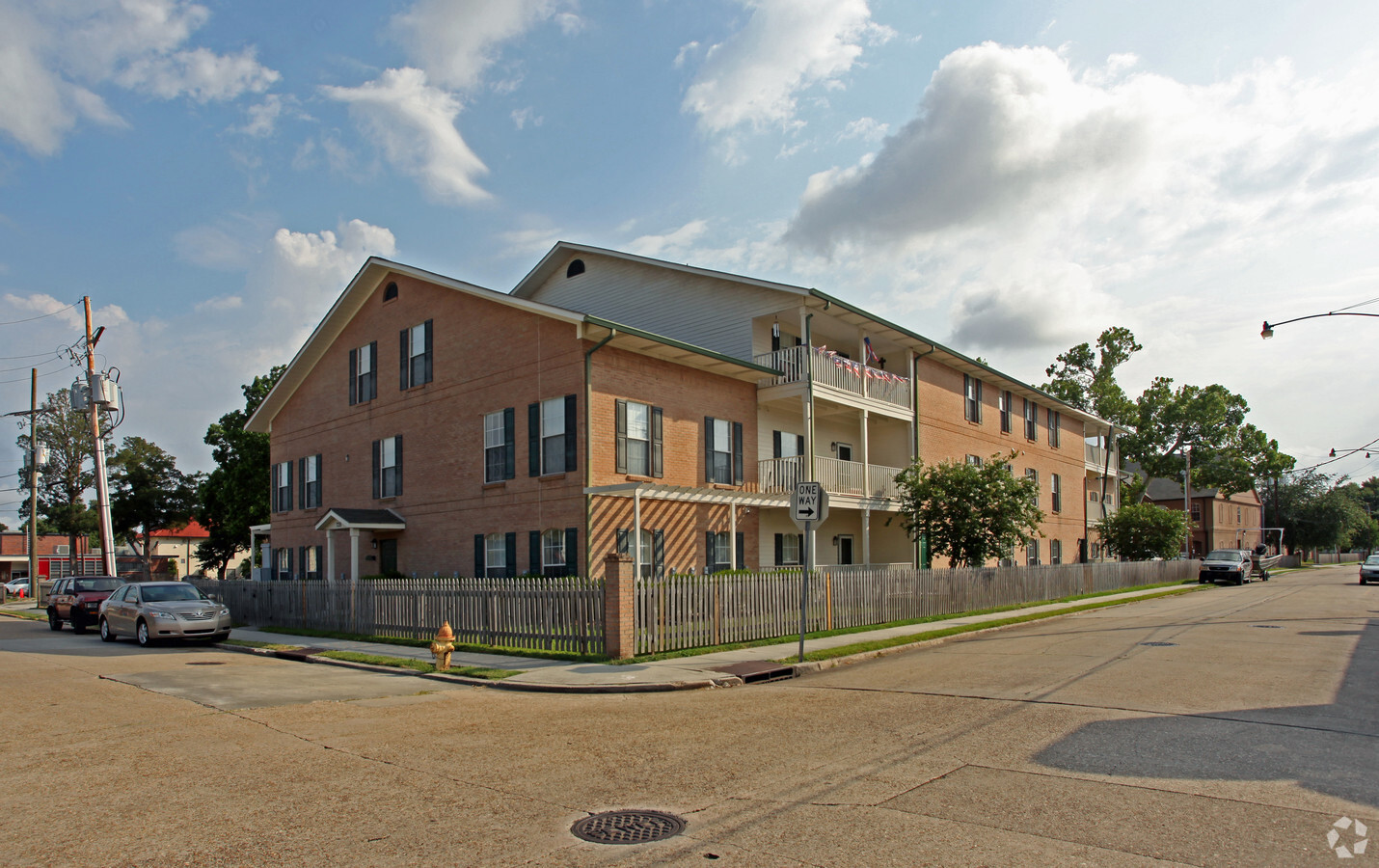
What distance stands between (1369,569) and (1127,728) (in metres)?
44.5

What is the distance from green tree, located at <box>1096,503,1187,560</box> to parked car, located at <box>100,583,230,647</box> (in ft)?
133

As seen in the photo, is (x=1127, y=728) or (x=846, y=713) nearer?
(x=1127, y=728)

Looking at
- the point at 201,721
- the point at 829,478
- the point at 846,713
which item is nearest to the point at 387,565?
the point at 829,478

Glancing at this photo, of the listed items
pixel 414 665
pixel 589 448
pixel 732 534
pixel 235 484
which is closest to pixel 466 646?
pixel 414 665

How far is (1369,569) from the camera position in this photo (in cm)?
4212

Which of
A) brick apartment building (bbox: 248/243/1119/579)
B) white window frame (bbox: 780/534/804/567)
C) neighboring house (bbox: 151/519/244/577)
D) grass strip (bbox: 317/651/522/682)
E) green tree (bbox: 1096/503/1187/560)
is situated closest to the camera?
grass strip (bbox: 317/651/522/682)

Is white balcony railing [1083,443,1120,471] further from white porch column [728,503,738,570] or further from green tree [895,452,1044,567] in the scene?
white porch column [728,503,738,570]

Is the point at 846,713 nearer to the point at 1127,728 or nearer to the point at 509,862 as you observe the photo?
the point at 1127,728

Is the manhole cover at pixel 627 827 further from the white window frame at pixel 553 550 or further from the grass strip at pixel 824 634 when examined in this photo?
the white window frame at pixel 553 550

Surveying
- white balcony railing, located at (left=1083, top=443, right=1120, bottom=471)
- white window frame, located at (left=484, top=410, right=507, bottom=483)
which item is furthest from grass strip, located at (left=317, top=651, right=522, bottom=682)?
white balcony railing, located at (left=1083, top=443, right=1120, bottom=471)

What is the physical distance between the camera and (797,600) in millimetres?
17609

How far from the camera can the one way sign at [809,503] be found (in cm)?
1401

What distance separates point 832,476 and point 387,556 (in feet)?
43.7

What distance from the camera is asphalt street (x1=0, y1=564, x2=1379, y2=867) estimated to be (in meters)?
5.18
